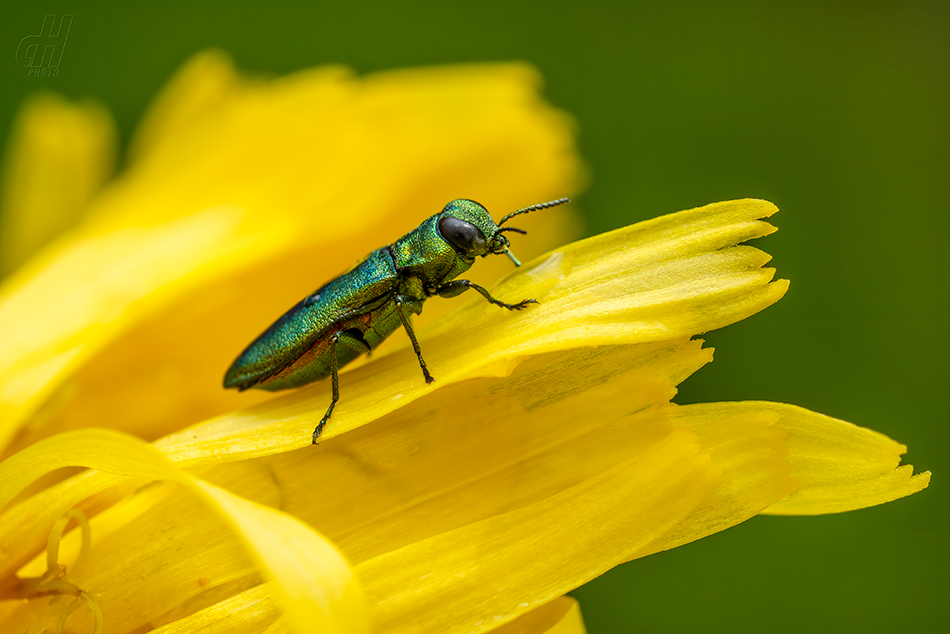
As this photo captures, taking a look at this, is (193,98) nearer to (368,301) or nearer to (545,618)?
(368,301)

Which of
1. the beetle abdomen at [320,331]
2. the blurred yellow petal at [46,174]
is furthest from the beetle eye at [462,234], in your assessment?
the blurred yellow petal at [46,174]

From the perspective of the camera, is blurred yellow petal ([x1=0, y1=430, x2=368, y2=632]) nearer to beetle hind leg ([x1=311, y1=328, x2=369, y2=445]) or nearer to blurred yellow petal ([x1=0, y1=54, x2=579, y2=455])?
beetle hind leg ([x1=311, y1=328, x2=369, y2=445])

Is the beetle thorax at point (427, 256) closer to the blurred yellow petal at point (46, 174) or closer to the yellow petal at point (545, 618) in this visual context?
the yellow petal at point (545, 618)

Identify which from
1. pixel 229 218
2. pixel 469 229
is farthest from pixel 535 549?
pixel 229 218

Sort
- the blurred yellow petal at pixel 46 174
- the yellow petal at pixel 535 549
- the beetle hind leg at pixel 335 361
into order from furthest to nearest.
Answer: the blurred yellow petal at pixel 46 174, the beetle hind leg at pixel 335 361, the yellow petal at pixel 535 549

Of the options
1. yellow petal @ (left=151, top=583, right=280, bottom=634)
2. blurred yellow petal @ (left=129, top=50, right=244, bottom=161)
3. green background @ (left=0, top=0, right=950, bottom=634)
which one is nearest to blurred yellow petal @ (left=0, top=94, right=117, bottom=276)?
green background @ (left=0, top=0, right=950, bottom=634)

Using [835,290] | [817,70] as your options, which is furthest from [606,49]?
[835,290]
